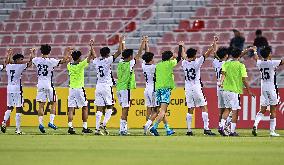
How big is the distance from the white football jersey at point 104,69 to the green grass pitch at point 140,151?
3539 mm

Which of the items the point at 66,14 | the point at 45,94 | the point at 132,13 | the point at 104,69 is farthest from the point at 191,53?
the point at 66,14

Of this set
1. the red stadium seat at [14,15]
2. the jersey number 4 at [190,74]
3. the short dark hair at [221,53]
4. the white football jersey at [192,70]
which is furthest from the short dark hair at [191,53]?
the red stadium seat at [14,15]

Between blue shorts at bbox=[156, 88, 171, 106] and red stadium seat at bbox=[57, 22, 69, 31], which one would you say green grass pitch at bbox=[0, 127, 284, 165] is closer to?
→ blue shorts at bbox=[156, 88, 171, 106]

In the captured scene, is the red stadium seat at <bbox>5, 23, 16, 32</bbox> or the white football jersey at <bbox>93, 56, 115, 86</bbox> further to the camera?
the red stadium seat at <bbox>5, 23, 16, 32</bbox>

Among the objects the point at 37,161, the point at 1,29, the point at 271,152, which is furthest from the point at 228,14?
the point at 37,161

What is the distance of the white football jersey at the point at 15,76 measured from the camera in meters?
26.2

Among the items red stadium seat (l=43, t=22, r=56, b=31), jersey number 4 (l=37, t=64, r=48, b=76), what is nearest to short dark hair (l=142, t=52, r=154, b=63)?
jersey number 4 (l=37, t=64, r=48, b=76)

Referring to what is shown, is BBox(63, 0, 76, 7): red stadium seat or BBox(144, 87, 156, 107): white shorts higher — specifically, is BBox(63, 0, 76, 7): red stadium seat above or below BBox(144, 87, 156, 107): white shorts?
above

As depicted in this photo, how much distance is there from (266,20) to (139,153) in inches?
778

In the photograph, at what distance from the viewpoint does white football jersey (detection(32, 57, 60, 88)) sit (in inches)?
1021

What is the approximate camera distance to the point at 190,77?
24641 millimetres

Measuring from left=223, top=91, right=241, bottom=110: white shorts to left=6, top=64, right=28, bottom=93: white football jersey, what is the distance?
5.88 m

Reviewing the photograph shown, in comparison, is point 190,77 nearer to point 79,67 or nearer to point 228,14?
point 79,67

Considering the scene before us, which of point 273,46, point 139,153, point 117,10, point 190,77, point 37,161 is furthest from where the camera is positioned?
point 117,10
